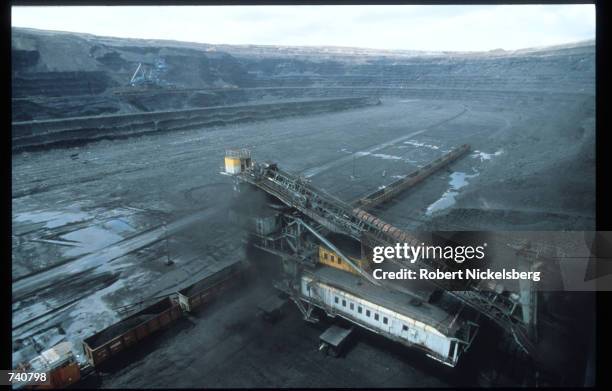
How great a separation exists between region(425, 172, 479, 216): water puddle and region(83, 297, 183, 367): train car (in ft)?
77.4

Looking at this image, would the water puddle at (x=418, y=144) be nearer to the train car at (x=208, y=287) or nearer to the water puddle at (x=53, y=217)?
the train car at (x=208, y=287)


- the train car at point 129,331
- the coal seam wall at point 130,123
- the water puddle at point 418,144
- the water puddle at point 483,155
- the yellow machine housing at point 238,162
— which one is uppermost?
the coal seam wall at point 130,123

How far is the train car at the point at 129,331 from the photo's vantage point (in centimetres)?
1581

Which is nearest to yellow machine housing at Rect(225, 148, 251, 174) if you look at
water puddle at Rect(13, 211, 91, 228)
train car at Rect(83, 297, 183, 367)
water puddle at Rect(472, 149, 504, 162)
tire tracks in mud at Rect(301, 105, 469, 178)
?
train car at Rect(83, 297, 183, 367)

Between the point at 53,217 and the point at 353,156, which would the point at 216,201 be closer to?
the point at 53,217

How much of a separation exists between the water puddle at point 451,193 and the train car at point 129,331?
23595mm

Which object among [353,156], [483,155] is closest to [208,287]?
[353,156]

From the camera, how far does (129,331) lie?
1666cm

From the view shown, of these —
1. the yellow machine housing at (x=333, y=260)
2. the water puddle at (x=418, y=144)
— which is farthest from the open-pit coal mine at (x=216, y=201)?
the yellow machine housing at (x=333, y=260)

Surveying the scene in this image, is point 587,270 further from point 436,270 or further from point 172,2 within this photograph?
point 172,2

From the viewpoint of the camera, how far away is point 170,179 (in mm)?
42781

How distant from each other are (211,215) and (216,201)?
370cm
